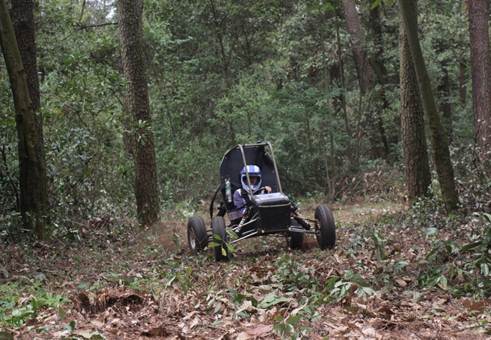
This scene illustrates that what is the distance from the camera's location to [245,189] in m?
10.8

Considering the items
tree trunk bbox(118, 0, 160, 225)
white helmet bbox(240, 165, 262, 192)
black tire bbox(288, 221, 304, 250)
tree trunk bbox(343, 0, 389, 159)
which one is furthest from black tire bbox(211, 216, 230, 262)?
tree trunk bbox(343, 0, 389, 159)

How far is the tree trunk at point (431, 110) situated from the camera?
8.38 metres

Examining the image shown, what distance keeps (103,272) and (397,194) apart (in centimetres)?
1036

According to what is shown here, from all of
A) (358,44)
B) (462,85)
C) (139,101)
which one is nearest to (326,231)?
(139,101)

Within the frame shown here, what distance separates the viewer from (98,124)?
38.9 feet

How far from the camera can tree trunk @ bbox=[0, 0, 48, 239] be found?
903 centimetres

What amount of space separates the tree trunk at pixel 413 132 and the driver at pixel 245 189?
2678 mm

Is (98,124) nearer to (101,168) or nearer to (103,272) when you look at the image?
(101,168)

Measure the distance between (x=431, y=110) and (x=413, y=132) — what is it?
2745 mm

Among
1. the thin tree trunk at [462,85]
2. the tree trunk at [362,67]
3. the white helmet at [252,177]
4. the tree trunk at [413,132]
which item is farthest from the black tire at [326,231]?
the thin tree trunk at [462,85]

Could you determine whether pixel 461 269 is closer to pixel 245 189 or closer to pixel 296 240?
pixel 296 240

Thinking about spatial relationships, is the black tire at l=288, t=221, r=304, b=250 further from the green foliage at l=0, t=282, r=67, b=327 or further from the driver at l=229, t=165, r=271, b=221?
the green foliage at l=0, t=282, r=67, b=327

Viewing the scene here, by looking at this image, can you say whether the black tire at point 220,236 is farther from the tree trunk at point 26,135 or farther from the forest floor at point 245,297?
the tree trunk at point 26,135

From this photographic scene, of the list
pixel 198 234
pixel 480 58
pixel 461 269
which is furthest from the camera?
pixel 480 58
